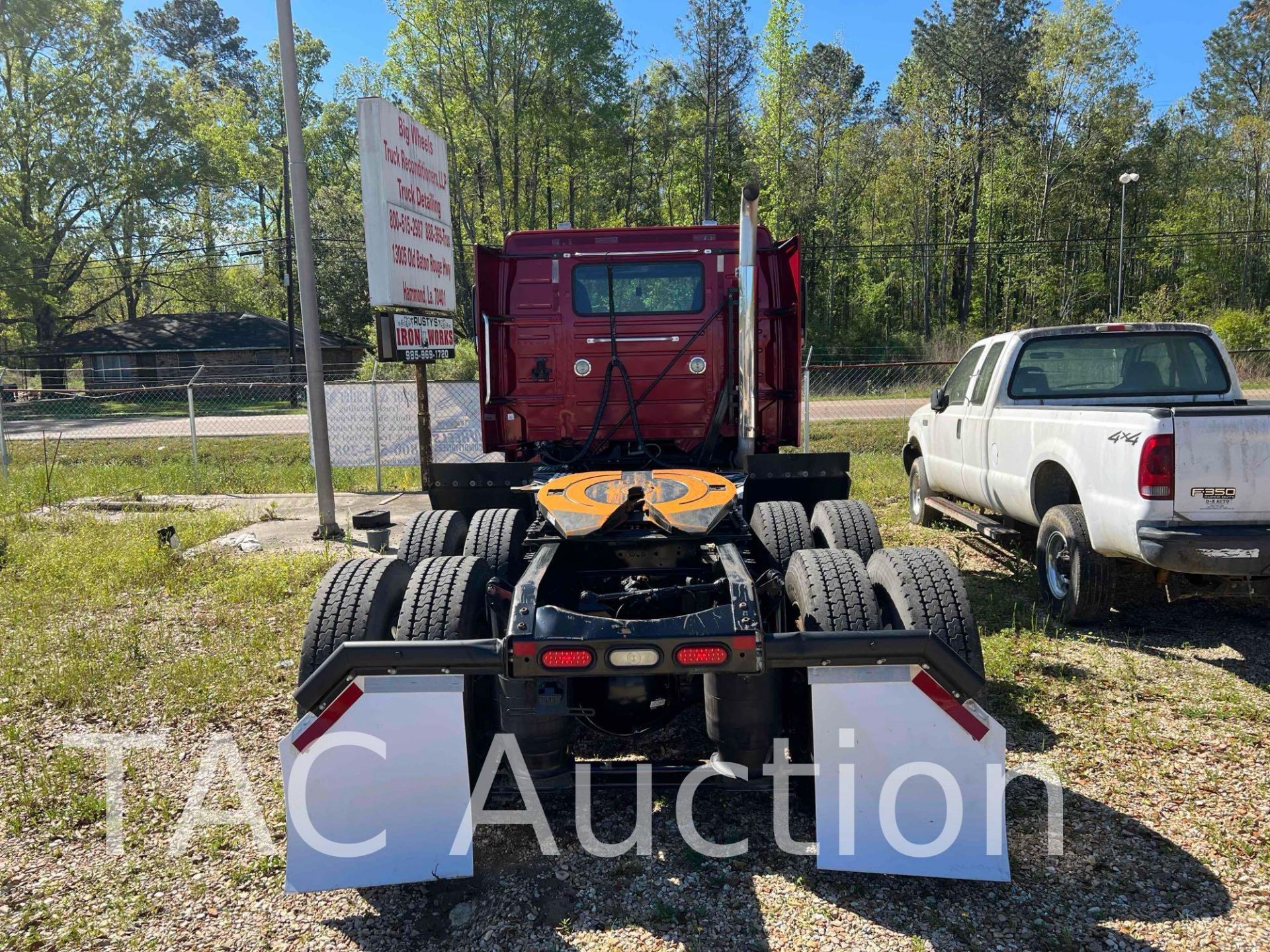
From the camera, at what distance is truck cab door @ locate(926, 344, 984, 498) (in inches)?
293

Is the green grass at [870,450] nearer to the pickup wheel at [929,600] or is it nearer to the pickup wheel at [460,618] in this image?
the pickup wheel at [929,600]

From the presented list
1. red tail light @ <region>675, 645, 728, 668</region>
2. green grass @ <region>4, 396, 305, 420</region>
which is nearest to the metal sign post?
red tail light @ <region>675, 645, 728, 668</region>

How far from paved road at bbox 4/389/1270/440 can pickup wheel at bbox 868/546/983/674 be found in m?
14.5

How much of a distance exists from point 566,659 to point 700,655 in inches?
17.3

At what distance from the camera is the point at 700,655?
2.78 m

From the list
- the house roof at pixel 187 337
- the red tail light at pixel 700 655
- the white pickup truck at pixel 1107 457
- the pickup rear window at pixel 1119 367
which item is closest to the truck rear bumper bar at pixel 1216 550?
the white pickup truck at pixel 1107 457

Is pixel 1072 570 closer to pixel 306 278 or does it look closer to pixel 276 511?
pixel 306 278

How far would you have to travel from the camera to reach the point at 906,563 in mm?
3486

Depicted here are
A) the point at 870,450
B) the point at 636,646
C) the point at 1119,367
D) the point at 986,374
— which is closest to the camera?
the point at 636,646

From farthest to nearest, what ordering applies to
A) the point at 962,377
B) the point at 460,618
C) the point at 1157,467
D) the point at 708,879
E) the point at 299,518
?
1. the point at 299,518
2. the point at 962,377
3. the point at 1157,467
4. the point at 460,618
5. the point at 708,879

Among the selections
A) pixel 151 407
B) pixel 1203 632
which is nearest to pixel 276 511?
pixel 1203 632

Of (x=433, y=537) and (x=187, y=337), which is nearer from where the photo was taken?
(x=433, y=537)

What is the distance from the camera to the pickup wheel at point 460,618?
328 cm

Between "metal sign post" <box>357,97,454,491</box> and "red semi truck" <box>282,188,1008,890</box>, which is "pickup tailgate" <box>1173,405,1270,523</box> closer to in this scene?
"red semi truck" <box>282,188,1008,890</box>
